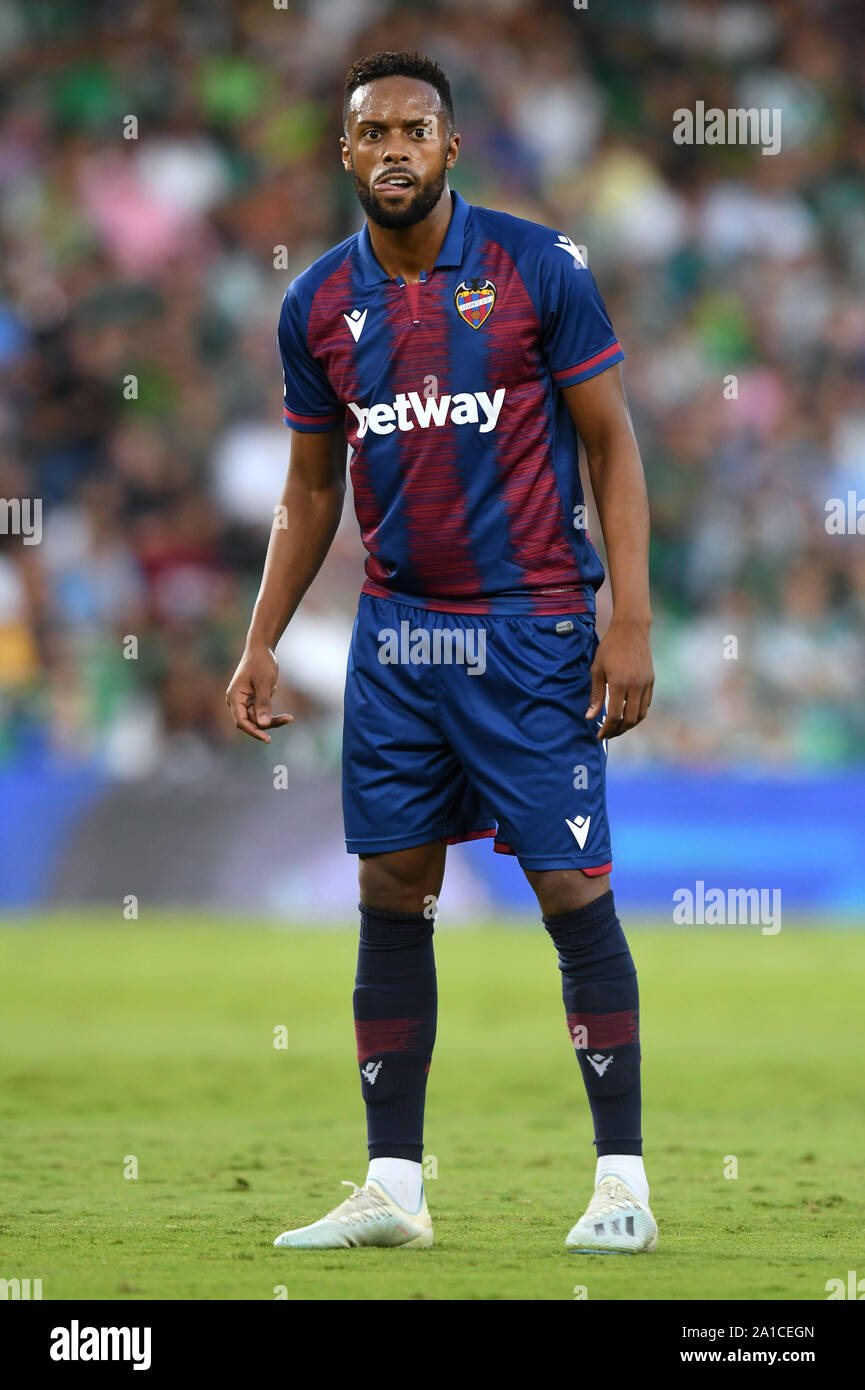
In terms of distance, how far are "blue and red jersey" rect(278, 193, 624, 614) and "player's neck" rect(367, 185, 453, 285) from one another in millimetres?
24

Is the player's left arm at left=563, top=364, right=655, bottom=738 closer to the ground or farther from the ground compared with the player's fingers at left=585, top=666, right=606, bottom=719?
farther from the ground

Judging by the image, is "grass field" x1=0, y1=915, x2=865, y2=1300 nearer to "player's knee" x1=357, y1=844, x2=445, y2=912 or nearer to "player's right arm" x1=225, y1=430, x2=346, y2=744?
"player's knee" x1=357, y1=844, x2=445, y2=912

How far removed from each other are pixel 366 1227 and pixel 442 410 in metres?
1.56

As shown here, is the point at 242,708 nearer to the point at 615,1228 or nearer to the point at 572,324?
the point at 572,324

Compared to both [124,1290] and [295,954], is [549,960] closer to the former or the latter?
[295,954]

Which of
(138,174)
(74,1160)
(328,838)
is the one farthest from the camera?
(138,174)

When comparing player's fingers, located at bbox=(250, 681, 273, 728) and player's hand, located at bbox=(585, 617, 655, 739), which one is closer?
player's hand, located at bbox=(585, 617, 655, 739)

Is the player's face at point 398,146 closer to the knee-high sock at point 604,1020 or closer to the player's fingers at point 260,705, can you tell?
the player's fingers at point 260,705

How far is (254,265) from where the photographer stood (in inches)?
531

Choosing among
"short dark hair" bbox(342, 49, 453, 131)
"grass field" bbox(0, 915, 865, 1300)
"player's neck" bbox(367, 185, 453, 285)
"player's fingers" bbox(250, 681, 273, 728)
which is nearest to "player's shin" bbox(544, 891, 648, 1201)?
"grass field" bbox(0, 915, 865, 1300)

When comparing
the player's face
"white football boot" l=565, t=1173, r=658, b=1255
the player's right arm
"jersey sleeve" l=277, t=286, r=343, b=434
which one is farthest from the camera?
the player's right arm

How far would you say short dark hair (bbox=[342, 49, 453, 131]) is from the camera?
397 centimetres

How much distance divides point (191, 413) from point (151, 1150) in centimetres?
834

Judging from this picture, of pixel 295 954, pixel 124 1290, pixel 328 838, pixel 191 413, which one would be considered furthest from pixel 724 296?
pixel 124 1290
